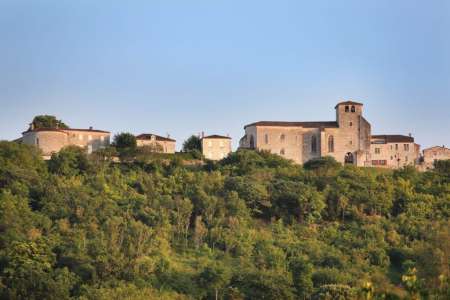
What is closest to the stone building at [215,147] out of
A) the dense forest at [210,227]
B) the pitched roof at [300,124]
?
the pitched roof at [300,124]

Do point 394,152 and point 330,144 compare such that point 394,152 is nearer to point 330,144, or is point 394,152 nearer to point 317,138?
point 330,144

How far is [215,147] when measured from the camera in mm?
59531

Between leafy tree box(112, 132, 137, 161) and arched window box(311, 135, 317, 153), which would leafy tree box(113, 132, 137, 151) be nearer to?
leafy tree box(112, 132, 137, 161)

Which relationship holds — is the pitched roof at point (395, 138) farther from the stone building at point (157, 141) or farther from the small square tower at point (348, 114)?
the stone building at point (157, 141)

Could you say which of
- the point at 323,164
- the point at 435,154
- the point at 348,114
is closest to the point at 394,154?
the point at 435,154

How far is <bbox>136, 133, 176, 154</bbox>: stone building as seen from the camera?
2307 inches

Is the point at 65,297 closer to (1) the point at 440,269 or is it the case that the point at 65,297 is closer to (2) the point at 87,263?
(2) the point at 87,263

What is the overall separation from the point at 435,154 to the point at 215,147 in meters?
18.8

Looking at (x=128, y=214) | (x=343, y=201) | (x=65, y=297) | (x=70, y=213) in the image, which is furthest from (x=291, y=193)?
(x=65, y=297)

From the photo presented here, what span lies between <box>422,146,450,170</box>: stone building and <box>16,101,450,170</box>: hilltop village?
1.52 meters

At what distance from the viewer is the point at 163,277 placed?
34.4 m

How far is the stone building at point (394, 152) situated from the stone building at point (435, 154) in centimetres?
123

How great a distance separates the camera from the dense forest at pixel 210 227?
110ft

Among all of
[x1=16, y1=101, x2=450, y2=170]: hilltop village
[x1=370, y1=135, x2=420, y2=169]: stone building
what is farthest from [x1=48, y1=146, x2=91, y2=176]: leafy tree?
[x1=370, y1=135, x2=420, y2=169]: stone building
